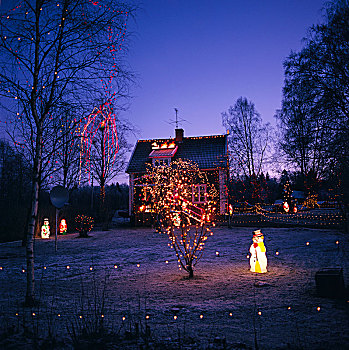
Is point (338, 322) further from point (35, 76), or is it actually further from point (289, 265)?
point (35, 76)

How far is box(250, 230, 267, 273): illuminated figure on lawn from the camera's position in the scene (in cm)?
766

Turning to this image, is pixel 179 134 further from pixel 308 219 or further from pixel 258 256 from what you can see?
pixel 258 256

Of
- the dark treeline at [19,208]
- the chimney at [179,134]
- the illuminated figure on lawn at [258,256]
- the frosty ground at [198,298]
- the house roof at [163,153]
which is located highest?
the chimney at [179,134]

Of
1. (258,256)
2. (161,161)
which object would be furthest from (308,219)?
(258,256)

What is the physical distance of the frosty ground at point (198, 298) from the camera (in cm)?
400

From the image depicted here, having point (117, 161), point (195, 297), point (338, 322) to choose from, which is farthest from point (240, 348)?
point (117, 161)

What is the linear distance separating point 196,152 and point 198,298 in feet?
72.2

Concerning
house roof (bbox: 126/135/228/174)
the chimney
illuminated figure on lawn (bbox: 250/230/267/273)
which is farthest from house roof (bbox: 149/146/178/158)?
illuminated figure on lawn (bbox: 250/230/267/273)

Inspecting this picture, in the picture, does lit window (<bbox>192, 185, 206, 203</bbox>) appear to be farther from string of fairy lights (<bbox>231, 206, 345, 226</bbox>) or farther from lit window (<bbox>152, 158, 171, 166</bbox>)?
string of fairy lights (<bbox>231, 206, 345, 226</bbox>)

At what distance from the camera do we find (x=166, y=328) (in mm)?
4242

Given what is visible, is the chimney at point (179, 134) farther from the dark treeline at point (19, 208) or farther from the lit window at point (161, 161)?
the dark treeline at point (19, 208)

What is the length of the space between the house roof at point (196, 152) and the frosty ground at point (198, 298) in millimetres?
14991

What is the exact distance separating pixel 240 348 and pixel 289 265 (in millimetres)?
5495

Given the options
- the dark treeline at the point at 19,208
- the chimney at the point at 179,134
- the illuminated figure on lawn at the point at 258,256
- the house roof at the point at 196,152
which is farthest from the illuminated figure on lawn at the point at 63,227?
the illuminated figure on lawn at the point at 258,256
